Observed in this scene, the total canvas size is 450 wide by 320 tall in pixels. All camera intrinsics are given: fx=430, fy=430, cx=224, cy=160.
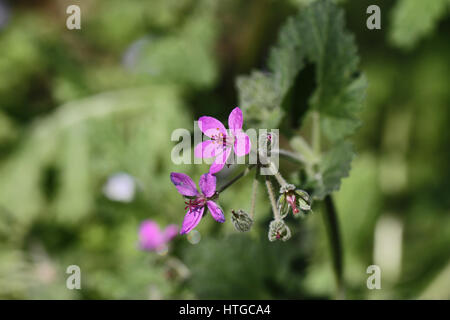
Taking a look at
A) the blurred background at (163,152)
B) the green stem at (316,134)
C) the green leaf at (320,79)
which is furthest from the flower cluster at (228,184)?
the blurred background at (163,152)

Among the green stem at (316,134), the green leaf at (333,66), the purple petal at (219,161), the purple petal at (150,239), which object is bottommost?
the purple petal at (219,161)

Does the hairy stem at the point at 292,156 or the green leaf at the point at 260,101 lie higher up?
the green leaf at the point at 260,101

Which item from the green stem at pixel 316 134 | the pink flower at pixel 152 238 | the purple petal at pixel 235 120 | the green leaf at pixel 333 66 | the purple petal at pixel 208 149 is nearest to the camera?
the purple petal at pixel 235 120

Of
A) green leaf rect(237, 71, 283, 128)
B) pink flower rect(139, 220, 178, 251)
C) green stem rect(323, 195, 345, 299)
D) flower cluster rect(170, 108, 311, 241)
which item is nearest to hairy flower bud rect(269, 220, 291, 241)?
flower cluster rect(170, 108, 311, 241)

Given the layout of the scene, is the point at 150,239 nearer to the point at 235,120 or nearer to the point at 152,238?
the point at 152,238

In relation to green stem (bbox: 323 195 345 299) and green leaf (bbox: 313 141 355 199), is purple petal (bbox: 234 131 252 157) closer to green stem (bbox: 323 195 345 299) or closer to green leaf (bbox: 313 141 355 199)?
green leaf (bbox: 313 141 355 199)

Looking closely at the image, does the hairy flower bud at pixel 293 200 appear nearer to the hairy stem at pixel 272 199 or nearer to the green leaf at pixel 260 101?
the hairy stem at pixel 272 199
